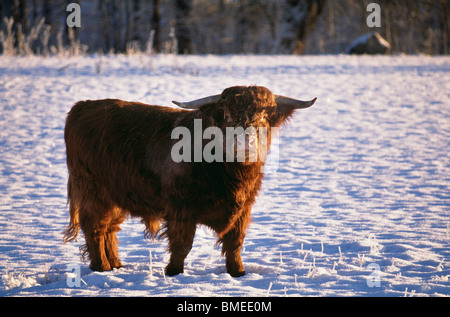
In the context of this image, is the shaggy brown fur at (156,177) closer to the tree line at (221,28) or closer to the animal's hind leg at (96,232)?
the animal's hind leg at (96,232)

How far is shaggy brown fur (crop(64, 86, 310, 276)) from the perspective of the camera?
4.00 m

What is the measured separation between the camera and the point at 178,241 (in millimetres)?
4121

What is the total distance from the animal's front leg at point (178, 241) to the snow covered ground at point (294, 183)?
134 mm

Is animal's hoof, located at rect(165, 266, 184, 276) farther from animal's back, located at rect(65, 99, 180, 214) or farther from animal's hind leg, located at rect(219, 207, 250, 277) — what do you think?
animal's back, located at rect(65, 99, 180, 214)

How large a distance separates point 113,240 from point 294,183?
3513 mm

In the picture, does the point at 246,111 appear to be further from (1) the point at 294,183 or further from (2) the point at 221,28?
(2) the point at 221,28

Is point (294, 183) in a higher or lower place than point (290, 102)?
lower

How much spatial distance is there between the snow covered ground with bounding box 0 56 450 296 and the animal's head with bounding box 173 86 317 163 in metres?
1.15

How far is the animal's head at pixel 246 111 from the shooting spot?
3811mm

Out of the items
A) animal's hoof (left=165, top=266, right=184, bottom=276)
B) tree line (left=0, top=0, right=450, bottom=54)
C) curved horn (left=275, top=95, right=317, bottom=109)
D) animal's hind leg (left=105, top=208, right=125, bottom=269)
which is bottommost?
animal's hoof (left=165, top=266, right=184, bottom=276)
